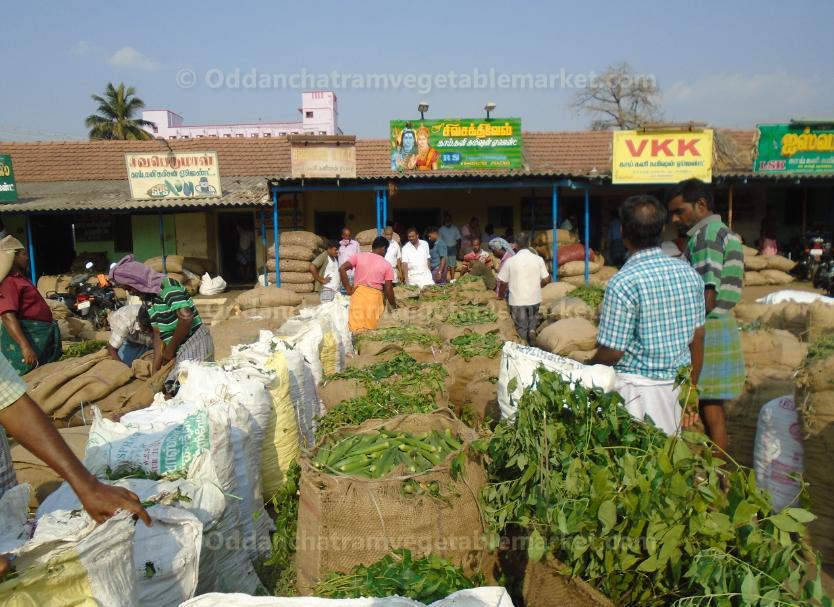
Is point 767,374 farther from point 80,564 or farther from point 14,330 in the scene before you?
point 14,330

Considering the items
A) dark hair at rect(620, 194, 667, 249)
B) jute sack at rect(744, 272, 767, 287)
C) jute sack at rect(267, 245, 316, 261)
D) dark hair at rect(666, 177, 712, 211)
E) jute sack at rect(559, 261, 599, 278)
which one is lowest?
jute sack at rect(744, 272, 767, 287)

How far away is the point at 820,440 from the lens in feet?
9.97

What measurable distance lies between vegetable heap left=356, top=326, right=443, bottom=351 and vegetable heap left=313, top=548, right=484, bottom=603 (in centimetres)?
289

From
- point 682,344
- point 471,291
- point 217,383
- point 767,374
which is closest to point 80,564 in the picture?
point 217,383

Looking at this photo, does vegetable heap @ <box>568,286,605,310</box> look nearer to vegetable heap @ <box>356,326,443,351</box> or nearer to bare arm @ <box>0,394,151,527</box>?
vegetable heap @ <box>356,326,443,351</box>

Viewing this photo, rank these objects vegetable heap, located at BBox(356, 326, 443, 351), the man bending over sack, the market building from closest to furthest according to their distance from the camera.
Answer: the man bending over sack → vegetable heap, located at BBox(356, 326, 443, 351) → the market building

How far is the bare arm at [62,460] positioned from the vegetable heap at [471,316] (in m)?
4.18

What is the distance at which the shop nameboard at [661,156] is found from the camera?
13172 millimetres

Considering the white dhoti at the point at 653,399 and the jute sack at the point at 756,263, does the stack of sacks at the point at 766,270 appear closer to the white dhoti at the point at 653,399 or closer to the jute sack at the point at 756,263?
the jute sack at the point at 756,263

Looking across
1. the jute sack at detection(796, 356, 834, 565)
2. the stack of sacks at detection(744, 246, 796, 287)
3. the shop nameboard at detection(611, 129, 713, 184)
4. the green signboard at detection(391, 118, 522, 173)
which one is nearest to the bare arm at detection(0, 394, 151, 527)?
the jute sack at detection(796, 356, 834, 565)

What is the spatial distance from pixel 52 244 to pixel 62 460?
18.0 metres

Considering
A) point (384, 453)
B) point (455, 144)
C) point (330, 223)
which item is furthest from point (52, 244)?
point (384, 453)

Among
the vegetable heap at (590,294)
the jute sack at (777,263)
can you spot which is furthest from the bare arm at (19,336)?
the jute sack at (777,263)

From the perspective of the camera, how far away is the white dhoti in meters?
2.96
